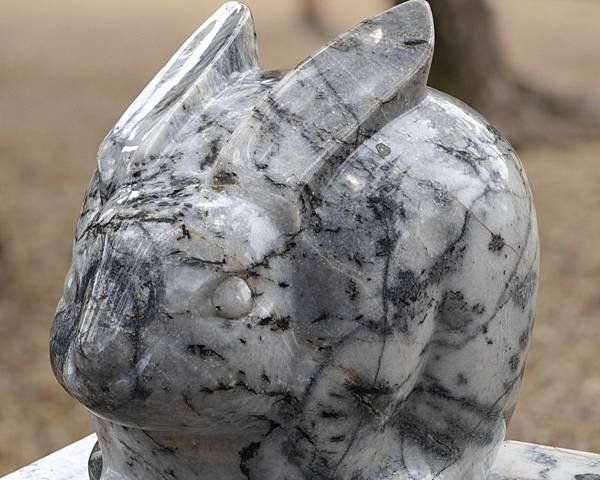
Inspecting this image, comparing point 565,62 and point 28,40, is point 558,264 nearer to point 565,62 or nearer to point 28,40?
point 565,62

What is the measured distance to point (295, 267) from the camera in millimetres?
1681

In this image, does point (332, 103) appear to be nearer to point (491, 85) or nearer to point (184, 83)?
point (184, 83)

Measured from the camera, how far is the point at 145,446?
1.82 metres

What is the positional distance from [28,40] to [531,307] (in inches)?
354

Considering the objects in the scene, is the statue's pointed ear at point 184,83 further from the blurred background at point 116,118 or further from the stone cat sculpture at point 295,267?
the blurred background at point 116,118

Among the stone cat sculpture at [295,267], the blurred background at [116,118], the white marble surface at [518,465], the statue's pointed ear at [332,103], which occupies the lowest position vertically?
the blurred background at [116,118]

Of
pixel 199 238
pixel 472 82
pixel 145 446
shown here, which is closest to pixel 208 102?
pixel 199 238

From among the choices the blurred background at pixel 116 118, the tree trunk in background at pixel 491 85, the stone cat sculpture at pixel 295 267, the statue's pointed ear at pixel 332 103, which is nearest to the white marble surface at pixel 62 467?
the stone cat sculpture at pixel 295 267

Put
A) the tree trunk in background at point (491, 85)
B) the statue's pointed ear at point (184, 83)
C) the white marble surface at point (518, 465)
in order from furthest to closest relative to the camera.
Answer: the tree trunk in background at point (491, 85)
the white marble surface at point (518, 465)
the statue's pointed ear at point (184, 83)

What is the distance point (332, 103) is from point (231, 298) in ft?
1.18

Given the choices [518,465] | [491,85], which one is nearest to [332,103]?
[518,465]

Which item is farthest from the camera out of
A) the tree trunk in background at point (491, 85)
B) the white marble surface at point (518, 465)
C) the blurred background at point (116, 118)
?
the tree trunk in background at point (491, 85)

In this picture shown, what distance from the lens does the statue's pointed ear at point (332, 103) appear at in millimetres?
1681

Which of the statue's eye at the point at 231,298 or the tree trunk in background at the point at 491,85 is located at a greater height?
the statue's eye at the point at 231,298
